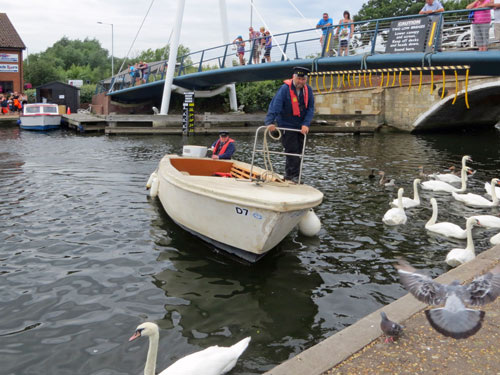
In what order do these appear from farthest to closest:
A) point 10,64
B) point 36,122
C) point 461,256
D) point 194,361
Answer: point 10,64 → point 36,122 → point 461,256 → point 194,361

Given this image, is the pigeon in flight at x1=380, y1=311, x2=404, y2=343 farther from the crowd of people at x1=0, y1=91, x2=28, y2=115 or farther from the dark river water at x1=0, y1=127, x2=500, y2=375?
the crowd of people at x1=0, y1=91, x2=28, y2=115

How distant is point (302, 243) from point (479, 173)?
10.2 meters

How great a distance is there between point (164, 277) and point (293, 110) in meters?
3.69

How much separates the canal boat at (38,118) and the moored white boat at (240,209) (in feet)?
83.5

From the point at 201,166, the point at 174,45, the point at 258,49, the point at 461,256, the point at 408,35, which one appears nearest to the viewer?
the point at 461,256

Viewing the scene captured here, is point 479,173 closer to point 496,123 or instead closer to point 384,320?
point 384,320

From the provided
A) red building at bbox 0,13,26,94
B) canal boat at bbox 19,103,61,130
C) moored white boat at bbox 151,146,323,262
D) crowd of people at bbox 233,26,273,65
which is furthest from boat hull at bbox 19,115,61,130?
moored white boat at bbox 151,146,323,262

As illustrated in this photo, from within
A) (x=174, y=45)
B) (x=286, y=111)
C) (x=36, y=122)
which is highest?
(x=174, y=45)

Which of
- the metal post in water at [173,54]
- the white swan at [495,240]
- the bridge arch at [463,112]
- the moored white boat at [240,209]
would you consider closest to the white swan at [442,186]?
the white swan at [495,240]

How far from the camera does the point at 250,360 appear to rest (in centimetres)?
452

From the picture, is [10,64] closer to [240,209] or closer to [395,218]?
[395,218]

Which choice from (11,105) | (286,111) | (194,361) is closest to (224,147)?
(286,111)

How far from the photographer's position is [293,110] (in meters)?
8.41

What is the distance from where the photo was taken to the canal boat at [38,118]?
30594mm
